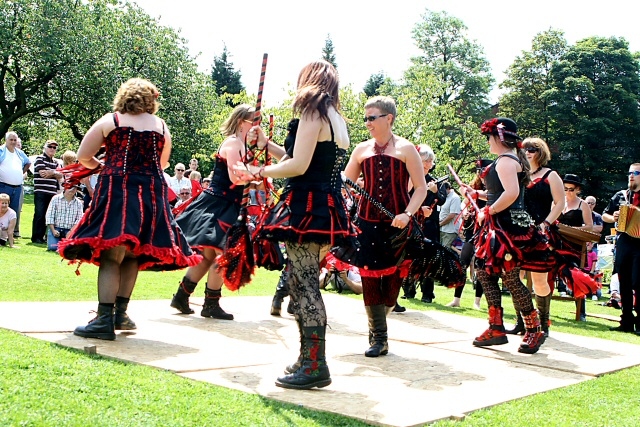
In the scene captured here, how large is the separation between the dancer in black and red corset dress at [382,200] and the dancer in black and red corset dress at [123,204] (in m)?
1.45

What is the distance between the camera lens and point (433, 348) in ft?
20.7

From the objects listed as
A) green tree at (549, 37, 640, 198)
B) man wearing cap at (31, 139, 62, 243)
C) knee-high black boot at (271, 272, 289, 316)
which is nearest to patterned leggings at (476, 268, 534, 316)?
knee-high black boot at (271, 272, 289, 316)

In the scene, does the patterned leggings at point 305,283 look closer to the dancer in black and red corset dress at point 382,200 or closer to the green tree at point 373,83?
the dancer in black and red corset dress at point 382,200

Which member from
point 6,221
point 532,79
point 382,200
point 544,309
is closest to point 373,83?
point 532,79

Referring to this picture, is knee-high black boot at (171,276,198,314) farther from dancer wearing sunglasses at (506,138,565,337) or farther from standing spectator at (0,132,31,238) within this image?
standing spectator at (0,132,31,238)

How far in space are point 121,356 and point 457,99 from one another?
2280 inches

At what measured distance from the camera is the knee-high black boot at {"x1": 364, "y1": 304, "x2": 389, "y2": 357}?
5.63 meters

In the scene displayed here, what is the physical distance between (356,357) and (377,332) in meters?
0.28

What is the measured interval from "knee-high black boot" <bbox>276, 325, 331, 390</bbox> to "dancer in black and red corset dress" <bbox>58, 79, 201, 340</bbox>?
1.52 m

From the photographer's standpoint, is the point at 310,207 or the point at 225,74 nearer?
the point at 310,207

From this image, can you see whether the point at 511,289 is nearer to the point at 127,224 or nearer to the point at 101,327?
the point at 127,224

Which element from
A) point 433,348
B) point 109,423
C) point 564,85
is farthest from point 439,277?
point 564,85

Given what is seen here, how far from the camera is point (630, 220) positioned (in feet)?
30.8

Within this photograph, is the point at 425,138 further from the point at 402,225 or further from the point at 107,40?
the point at 402,225
